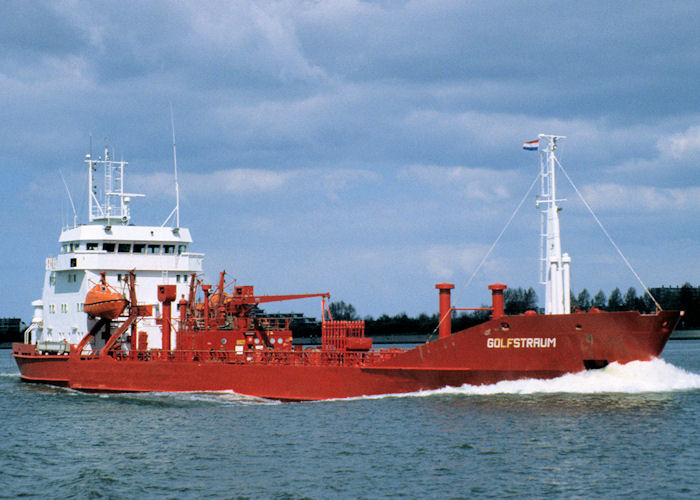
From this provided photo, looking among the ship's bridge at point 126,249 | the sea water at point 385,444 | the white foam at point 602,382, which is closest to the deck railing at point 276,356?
the sea water at point 385,444

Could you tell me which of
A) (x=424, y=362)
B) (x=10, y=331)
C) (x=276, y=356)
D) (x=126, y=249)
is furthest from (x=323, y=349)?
(x=10, y=331)

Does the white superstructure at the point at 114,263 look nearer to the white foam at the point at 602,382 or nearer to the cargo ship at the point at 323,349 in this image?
the cargo ship at the point at 323,349

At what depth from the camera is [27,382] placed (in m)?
36.9

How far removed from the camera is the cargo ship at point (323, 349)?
922 inches

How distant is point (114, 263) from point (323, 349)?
40.4ft

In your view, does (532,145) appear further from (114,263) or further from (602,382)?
(114,263)

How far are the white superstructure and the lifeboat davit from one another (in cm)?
153

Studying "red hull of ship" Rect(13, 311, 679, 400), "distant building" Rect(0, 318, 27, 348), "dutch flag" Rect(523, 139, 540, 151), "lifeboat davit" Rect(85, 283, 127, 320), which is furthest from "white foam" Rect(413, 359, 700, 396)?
"distant building" Rect(0, 318, 27, 348)

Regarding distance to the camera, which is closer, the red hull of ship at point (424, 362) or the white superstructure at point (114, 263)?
the red hull of ship at point (424, 362)

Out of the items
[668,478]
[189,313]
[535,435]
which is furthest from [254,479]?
[189,313]

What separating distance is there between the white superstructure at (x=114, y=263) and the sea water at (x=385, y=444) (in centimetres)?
747

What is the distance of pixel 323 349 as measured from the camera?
27.4 metres

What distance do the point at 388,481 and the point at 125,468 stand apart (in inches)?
249

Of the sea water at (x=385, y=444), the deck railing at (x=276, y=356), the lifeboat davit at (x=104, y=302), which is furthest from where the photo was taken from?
the lifeboat davit at (x=104, y=302)
